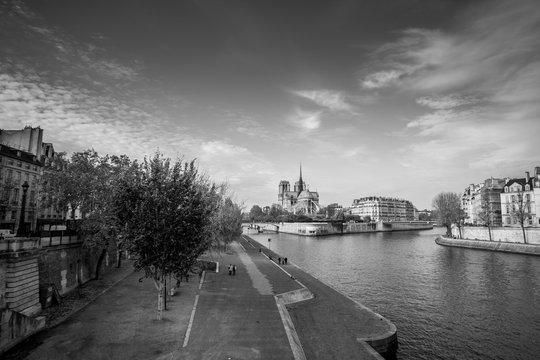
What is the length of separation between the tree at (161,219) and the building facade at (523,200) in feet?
319

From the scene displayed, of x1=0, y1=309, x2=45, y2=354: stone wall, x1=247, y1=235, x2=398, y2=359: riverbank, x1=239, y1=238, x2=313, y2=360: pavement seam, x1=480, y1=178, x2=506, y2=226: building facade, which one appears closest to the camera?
x1=239, y1=238, x2=313, y2=360: pavement seam

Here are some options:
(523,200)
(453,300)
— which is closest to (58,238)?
(453,300)

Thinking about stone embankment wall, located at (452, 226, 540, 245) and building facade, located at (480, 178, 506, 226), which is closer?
stone embankment wall, located at (452, 226, 540, 245)

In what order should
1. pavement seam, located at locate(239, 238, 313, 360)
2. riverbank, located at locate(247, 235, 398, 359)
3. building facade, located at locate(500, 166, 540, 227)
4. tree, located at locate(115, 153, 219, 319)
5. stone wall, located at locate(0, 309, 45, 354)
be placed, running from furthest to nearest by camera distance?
building facade, located at locate(500, 166, 540, 227) → tree, located at locate(115, 153, 219, 319) → riverbank, located at locate(247, 235, 398, 359) → stone wall, located at locate(0, 309, 45, 354) → pavement seam, located at locate(239, 238, 313, 360)

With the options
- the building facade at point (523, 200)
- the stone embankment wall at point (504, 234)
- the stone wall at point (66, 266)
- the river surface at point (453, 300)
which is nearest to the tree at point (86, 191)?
the stone wall at point (66, 266)

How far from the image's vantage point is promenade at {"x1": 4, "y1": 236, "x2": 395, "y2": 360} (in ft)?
59.7

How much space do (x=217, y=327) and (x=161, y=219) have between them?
8.44 metres

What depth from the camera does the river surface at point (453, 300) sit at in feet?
80.1

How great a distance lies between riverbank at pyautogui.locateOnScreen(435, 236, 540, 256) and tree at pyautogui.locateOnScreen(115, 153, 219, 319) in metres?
76.1

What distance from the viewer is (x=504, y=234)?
3322 inches

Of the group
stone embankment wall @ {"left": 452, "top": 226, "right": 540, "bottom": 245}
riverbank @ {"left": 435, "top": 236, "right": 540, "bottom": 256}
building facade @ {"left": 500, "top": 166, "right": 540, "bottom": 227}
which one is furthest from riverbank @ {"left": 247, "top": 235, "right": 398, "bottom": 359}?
building facade @ {"left": 500, "top": 166, "right": 540, "bottom": 227}

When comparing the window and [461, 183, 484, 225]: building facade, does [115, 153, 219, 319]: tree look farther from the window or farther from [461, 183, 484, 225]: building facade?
[461, 183, 484, 225]: building facade

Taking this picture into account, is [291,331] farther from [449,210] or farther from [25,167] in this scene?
[449,210]

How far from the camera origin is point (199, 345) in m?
18.7
